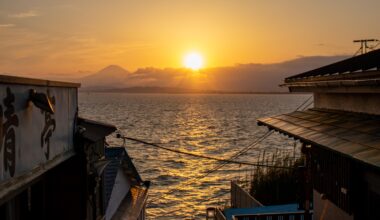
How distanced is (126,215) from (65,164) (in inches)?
349

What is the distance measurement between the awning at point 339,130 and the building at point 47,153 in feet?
15.9

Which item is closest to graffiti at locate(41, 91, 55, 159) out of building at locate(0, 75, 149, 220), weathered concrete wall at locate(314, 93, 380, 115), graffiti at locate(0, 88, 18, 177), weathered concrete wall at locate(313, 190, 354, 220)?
building at locate(0, 75, 149, 220)

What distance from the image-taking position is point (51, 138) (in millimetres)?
7629

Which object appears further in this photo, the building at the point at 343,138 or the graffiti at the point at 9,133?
the building at the point at 343,138

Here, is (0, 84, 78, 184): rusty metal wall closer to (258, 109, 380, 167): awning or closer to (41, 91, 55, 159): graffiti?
(41, 91, 55, 159): graffiti

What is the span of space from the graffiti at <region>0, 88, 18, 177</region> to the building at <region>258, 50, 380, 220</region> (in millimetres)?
5060

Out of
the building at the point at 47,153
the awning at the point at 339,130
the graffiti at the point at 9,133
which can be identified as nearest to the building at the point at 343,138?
the awning at the point at 339,130

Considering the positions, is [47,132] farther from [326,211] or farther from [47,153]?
[326,211]

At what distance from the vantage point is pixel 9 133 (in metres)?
5.62

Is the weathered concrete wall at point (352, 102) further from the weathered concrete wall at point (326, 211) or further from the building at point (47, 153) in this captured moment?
the building at point (47, 153)

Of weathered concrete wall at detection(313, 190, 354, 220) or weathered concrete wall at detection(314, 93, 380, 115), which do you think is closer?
weathered concrete wall at detection(314, 93, 380, 115)

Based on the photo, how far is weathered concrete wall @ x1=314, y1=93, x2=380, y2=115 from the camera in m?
10.3

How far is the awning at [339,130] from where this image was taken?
25.3ft

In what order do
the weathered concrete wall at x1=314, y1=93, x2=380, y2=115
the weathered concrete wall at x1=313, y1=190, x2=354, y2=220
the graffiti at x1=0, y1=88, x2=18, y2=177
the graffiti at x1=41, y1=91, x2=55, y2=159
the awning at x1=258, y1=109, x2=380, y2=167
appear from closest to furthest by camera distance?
the graffiti at x1=0, y1=88, x2=18, y2=177
the graffiti at x1=41, y1=91, x2=55, y2=159
the awning at x1=258, y1=109, x2=380, y2=167
the weathered concrete wall at x1=314, y1=93, x2=380, y2=115
the weathered concrete wall at x1=313, y1=190, x2=354, y2=220
